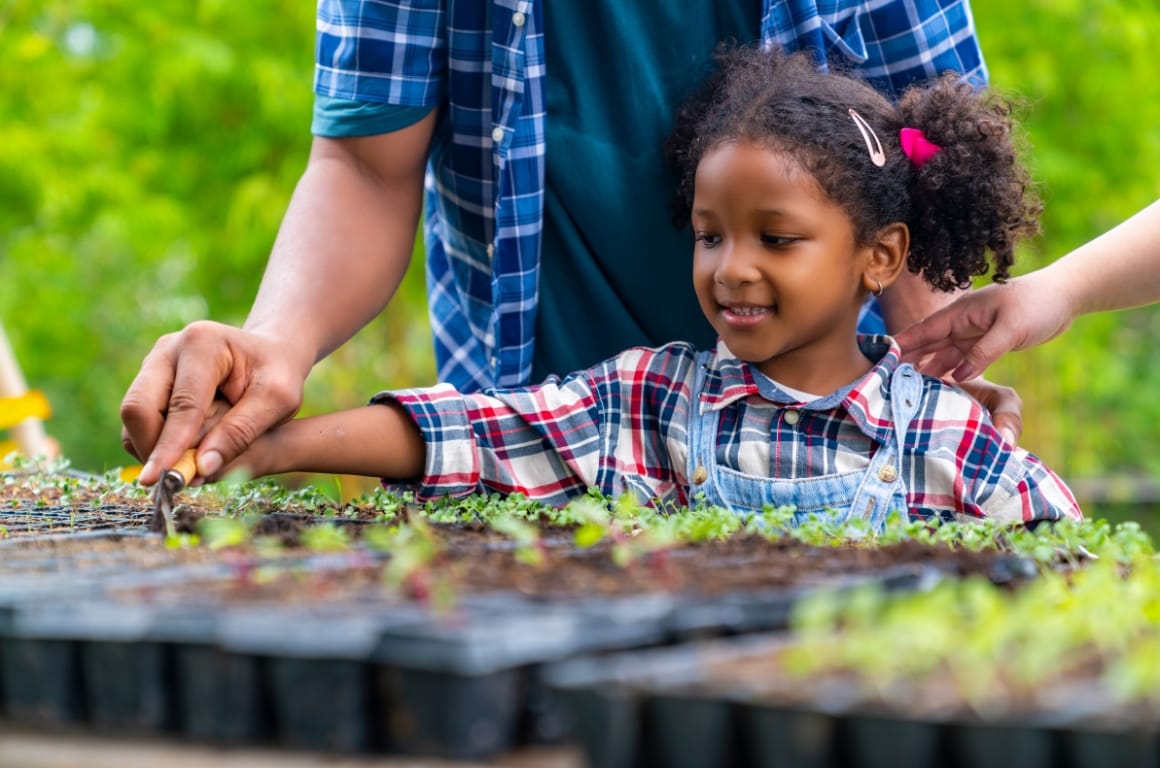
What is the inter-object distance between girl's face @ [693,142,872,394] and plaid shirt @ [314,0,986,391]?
42 cm

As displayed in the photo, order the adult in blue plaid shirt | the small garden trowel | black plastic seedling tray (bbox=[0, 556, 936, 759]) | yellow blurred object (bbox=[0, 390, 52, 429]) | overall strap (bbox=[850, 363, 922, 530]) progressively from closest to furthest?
black plastic seedling tray (bbox=[0, 556, 936, 759]) → the small garden trowel → overall strap (bbox=[850, 363, 922, 530]) → the adult in blue plaid shirt → yellow blurred object (bbox=[0, 390, 52, 429])

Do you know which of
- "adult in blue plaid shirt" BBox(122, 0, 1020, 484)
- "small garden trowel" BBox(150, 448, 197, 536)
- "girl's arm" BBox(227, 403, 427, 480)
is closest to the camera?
"small garden trowel" BBox(150, 448, 197, 536)

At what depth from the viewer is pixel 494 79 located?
2771 mm

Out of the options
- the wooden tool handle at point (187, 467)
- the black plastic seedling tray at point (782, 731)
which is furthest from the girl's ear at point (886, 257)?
the black plastic seedling tray at point (782, 731)

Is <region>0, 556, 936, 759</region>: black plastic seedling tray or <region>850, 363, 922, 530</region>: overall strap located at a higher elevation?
<region>0, 556, 936, 759</region>: black plastic seedling tray

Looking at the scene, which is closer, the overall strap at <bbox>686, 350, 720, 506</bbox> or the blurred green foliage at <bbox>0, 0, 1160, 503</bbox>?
the overall strap at <bbox>686, 350, 720, 506</bbox>

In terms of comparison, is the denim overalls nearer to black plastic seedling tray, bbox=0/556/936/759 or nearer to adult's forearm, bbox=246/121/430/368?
adult's forearm, bbox=246/121/430/368

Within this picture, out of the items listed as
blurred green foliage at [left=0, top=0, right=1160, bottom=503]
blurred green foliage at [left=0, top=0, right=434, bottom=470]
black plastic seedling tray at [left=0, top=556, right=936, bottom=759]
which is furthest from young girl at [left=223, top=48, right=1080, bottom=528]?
blurred green foliage at [left=0, top=0, right=434, bottom=470]

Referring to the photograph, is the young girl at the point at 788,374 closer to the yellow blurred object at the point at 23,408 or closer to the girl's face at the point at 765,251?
the girl's face at the point at 765,251

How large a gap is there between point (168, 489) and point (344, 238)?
0.87m

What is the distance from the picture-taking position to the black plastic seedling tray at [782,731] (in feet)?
A: 3.04

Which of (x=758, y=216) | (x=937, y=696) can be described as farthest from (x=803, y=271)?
(x=937, y=696)

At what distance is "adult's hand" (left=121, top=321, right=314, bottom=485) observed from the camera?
6.80 ft

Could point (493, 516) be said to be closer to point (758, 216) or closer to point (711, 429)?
point (711, 429)
